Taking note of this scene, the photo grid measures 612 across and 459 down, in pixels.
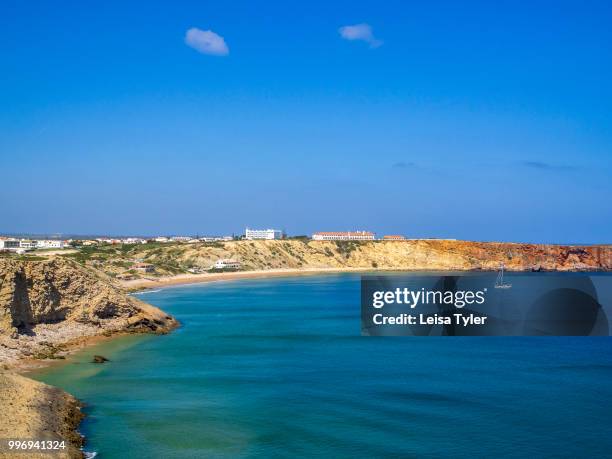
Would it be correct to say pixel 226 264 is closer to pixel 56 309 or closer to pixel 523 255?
pixel 523 255

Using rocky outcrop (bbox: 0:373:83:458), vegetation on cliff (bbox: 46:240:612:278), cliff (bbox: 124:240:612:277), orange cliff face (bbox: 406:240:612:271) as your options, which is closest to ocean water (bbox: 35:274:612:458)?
rocky outcrop (bbox: 0:373:83:458)

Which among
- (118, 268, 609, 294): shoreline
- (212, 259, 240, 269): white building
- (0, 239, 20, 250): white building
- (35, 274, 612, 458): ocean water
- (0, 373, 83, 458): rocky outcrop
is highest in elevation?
(0, 239, 20, 250): white building

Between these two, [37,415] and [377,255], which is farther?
[377,255]

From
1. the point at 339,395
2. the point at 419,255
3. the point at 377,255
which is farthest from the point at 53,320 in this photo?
the point at 419,255

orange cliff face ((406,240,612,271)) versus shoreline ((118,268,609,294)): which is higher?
orange cliff face ((406,240,612,271))

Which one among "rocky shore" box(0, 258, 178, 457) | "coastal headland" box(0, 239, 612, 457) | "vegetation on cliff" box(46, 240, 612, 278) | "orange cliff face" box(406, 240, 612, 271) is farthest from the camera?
"orange cliff face" box(406, 240, 612, 271)

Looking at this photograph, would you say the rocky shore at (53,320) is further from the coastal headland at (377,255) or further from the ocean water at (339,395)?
the coastal headland at (377,255)

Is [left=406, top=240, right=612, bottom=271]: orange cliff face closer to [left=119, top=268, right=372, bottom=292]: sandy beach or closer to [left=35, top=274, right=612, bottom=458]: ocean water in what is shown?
[left=119, top=268, right=372, bottom=292]: sandy beach
